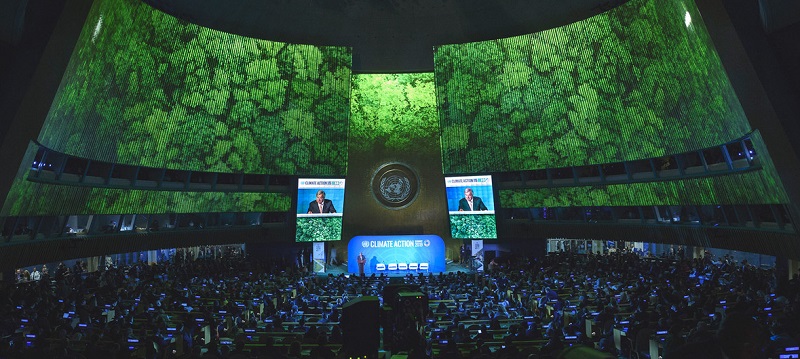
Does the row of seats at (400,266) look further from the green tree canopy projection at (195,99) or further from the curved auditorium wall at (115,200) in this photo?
the curved auditorium wall at (115,200)

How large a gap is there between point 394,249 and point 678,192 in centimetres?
1338

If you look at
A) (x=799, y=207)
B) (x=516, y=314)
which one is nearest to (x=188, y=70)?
(x=516, y=314)

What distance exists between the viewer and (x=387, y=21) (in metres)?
29.2

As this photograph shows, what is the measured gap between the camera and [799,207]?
14.5m

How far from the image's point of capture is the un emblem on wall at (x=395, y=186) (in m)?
33.7

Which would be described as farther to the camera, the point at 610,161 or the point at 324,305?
the point at 610,161

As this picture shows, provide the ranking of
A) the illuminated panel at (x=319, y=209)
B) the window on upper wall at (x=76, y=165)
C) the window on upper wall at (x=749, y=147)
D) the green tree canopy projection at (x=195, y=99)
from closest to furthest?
the window on upper wall at (x=749, y=147)
the green tree canopy projection at (x=195, y=99)
the window on upper wall at (x=76, y=165)
the illuminated panel at (x=319, y=209)

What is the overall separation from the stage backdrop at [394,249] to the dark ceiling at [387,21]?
8466mm

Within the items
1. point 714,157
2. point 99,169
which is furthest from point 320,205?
point 714,157

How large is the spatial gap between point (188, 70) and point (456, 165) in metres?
13.1

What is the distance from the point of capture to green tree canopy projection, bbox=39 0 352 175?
62.0 feet

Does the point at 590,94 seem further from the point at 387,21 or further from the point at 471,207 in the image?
the point at 387,21

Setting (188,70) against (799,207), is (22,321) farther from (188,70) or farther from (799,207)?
(799,207)

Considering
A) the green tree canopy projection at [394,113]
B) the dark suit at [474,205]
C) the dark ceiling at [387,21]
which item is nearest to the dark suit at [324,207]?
the green tree canopy projection at [394,113]
